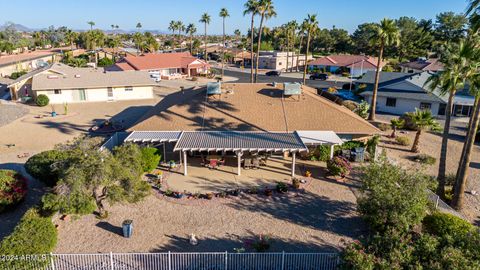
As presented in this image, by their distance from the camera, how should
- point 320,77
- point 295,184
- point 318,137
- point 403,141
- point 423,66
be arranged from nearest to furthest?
point 295,184 → point 318,137 → point 403,141 → point 423,66 → point 320,77

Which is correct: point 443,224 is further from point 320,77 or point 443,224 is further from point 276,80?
point 320,77

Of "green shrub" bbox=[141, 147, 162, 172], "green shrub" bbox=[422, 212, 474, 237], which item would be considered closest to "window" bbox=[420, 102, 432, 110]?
"green shrub" bbox=[422, 212, 474, 237]

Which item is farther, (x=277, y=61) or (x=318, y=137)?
(x=277, y=61)

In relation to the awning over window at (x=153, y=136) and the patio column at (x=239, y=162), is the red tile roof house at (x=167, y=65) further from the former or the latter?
the patio column at (x=239, y=162)

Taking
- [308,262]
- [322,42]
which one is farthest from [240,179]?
[322,42]

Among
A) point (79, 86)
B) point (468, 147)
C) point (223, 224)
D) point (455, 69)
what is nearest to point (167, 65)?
point (79, 86)

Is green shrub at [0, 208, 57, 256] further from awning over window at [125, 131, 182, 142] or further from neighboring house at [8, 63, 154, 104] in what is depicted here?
neighboring house at [8, 63, 154, 104]

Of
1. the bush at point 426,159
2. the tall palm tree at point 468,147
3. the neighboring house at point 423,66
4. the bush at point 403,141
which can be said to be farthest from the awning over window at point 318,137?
the neighboring house at point 423,66
